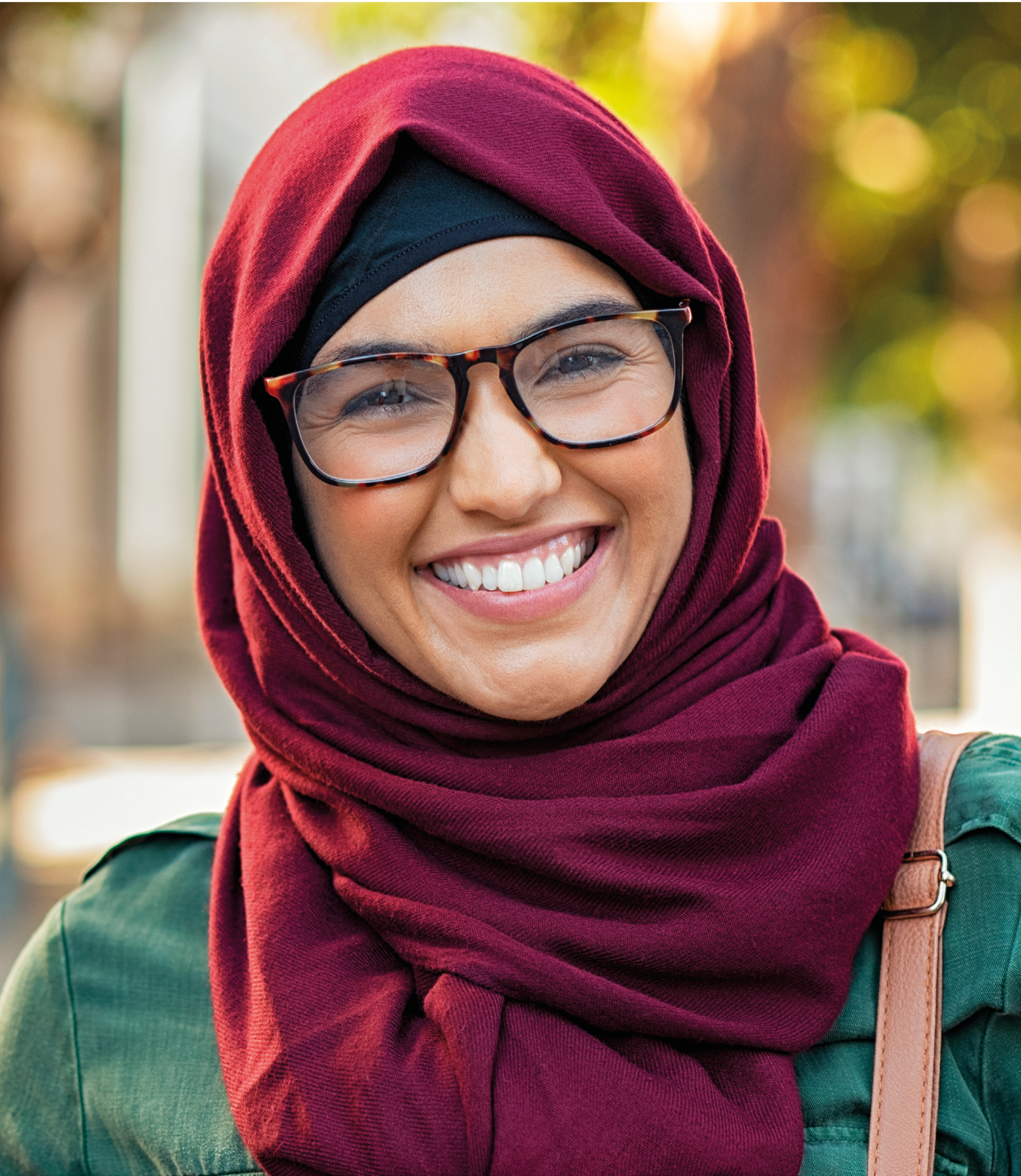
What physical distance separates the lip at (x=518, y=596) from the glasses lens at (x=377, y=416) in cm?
16

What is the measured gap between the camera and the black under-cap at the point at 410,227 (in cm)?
189

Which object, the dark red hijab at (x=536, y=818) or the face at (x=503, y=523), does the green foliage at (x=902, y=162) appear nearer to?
the dark red hijab at (x=536, y=818)

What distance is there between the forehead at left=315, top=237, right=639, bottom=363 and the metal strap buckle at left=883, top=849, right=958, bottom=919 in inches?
36.0

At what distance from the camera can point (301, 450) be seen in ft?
6.42

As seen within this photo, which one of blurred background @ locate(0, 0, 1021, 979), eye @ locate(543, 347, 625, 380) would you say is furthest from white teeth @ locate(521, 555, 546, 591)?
blurred background @ locate(0, 0, 1021, 979)

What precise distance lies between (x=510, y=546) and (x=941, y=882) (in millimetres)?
759

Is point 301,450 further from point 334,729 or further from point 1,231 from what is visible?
point 1,231

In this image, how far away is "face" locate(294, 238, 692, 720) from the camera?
1898 mm

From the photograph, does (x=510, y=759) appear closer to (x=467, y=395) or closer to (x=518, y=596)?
(x=518, y=596)

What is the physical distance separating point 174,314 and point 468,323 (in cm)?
1881

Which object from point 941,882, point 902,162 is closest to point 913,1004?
point 941,882

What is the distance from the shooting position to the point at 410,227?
190 cm

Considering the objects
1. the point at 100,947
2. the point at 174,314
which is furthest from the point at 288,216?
the point at 174,314

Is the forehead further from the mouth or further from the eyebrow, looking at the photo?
the mouth
